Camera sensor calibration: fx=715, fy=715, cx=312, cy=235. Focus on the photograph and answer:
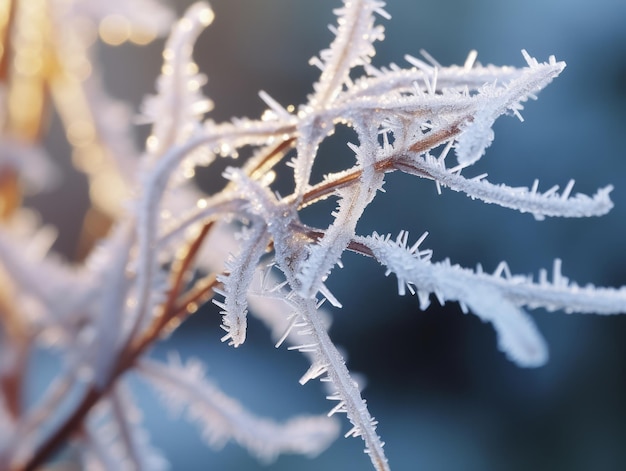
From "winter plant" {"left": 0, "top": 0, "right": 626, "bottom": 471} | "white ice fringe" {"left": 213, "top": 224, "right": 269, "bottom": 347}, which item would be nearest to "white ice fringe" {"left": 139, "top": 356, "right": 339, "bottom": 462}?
"winter plant" {"left": 0, "top": 0, "right": 626, "bottom": 471}

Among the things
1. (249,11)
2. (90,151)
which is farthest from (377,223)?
(90,151)

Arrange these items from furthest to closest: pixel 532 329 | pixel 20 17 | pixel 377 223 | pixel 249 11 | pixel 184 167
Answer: pixel 249 11 < pixel 377 223 < pixel 20 17 < pixel 184 167 < pixel 532 329

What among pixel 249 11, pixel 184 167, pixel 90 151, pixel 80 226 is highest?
pixel 249 11

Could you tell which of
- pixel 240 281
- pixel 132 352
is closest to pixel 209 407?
pixel 132 352

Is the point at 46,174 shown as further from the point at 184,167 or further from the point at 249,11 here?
the point at 249,11

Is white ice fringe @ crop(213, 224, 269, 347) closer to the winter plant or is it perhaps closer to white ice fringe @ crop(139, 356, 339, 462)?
the winter plant

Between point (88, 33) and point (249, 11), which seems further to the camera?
point (249, 11)

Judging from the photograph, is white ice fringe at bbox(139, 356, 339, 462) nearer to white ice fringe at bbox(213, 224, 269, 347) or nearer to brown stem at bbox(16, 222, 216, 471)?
brown stem at bbox(16, 222, 216, 471)

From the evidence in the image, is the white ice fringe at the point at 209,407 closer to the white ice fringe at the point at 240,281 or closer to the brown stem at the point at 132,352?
the brown stem at the point at 132,352

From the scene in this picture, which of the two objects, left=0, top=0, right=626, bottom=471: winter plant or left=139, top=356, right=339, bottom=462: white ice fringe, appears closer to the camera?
left=0, top=0, right=626, bottom=471: winter plant
